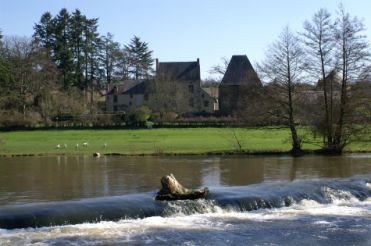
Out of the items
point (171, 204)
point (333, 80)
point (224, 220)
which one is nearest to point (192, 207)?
point (171, 204)

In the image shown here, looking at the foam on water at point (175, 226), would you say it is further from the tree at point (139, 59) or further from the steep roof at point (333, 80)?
the tree at point (139, 59)

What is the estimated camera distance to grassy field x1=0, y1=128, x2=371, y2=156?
45062 millimetres

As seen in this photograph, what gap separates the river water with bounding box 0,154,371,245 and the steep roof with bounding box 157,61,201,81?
6859 cm

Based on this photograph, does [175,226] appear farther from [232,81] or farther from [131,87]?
[131,87]

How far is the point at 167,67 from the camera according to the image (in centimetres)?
10250

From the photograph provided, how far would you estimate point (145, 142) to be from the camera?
175 feet

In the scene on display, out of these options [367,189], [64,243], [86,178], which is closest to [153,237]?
[64,243]

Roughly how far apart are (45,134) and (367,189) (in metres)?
50.7

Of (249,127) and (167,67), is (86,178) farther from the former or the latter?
(167,67)

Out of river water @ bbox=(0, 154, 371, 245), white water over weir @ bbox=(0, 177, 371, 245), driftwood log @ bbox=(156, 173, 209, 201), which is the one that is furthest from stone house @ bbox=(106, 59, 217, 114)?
driftwood log @ bbox=(156, 173, 209, 201)

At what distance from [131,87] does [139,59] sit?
1346 cm

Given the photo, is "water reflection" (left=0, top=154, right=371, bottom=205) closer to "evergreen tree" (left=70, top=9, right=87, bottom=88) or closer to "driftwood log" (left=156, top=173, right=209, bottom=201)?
"driftwood log" (left=156, top=173, right=209, bottom=201)

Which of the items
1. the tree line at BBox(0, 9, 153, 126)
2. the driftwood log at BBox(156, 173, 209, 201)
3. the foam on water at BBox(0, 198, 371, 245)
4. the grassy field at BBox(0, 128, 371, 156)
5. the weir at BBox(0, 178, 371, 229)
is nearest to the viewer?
the foam on water at BBox(0, 198, 371, 245)

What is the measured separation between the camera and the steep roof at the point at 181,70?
332 feet
